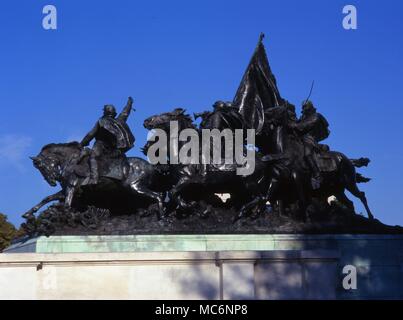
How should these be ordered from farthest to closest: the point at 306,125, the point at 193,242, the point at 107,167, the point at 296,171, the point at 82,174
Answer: the point at 306,125 < the point at 107,167 < the point at 82,174 < the point at 296,171 < the point at 193,242


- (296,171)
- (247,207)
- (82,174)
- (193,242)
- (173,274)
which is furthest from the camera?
(82,174)

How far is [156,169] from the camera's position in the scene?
16516mm

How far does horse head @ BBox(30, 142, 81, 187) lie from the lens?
54.5 feet

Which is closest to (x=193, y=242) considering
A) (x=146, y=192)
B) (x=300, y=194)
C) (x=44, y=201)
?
(x=146, y=192)

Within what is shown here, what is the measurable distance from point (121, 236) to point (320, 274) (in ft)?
13.4

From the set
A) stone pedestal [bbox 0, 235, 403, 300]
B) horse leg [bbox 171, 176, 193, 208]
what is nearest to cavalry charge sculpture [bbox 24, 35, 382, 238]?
horse leg [bbox 171, 176, 193, 208]

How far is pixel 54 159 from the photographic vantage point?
16.7 meters

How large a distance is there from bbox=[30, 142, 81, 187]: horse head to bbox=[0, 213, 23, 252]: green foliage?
25.4 meters

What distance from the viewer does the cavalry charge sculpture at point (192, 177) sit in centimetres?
1587

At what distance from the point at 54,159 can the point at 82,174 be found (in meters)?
1.00

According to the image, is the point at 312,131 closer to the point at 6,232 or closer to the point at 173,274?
the point at 173,274

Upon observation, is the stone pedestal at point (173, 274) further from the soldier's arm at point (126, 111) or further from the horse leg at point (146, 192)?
the soldier's arm at point (126, 111)

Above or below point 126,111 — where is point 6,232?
below
